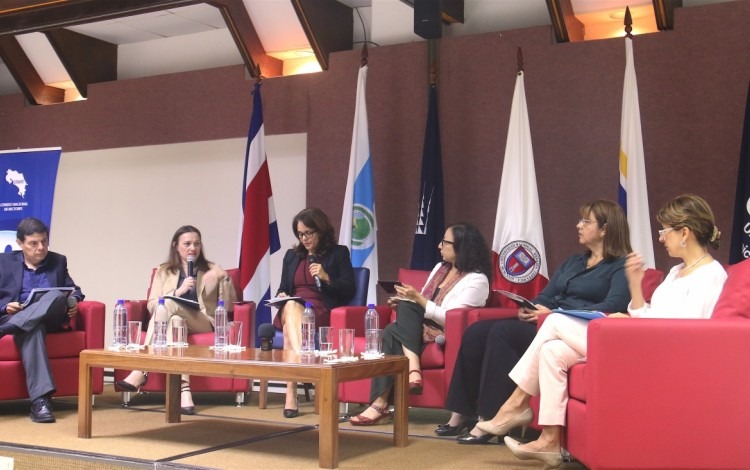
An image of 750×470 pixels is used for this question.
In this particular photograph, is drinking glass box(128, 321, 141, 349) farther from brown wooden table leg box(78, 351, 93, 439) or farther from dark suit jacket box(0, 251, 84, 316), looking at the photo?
dark suit jacket box(0, 251, 84, 316)

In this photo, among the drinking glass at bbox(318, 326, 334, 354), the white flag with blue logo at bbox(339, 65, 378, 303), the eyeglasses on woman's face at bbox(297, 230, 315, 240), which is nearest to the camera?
the drinking glass at bbox(318, 326, 334, 354)

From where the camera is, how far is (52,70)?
7633mm

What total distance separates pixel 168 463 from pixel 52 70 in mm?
5322

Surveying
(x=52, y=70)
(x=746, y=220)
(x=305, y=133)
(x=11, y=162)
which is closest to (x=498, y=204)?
(x=746, y=220)

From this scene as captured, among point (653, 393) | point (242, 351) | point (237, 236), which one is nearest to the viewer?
point (653, 393)

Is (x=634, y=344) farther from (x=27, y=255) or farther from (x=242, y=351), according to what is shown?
(x=27, y=255)

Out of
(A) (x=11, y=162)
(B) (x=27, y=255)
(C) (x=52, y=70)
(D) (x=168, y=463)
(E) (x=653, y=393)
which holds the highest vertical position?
(C) (x=52, y=70)

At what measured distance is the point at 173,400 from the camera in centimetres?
446

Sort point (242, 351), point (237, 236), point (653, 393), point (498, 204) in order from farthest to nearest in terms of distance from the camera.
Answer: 1. point (237, 236)
2. point (498, 204)
3. point (242, 351)
4. point (653, 393)

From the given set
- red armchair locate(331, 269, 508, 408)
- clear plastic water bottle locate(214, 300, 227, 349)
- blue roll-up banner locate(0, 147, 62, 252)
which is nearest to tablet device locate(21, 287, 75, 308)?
clear plastic water bottle locate(214, 300, 227, 349)

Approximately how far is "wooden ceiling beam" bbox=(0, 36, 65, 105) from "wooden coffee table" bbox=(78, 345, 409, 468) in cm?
443

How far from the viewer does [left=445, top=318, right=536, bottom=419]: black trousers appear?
3.77 meters

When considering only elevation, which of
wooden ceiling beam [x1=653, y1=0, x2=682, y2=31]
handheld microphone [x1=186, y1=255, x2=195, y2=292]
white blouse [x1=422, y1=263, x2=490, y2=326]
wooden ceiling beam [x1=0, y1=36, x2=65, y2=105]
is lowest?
white blouse [x1=422, y1=263, x2=490, y2=326]

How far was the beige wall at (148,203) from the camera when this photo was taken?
6879 millimetres
